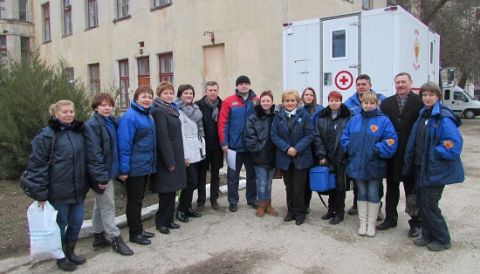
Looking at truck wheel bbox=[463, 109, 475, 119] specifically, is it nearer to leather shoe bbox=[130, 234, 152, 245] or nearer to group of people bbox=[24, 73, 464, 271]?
group of people bbox=[24, 73, 464, 271]

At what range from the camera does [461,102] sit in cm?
2734

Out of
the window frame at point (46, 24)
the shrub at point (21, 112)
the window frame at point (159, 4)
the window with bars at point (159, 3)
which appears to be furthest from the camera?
the window frame at point (46, 24)

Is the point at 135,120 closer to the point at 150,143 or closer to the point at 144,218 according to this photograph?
the point at 150,143

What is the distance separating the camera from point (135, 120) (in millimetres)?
4570

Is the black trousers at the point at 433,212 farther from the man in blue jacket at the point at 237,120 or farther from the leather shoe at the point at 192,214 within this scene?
the leather shoe at the point at 192,214

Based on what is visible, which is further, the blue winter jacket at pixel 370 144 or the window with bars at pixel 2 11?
the window with bars at pixel 2 11

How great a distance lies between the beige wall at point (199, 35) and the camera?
12648 mm

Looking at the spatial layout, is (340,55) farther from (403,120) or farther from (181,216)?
(181,216)

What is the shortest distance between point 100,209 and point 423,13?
71.8 ft

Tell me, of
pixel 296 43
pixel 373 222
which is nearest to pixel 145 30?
pixel 296 43

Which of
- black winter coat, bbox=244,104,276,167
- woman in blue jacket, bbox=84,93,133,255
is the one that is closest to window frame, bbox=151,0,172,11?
black winter coat, bbox=244,104,276,167

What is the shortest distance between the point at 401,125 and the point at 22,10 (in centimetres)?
2759

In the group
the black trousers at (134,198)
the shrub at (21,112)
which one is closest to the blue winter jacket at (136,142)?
the black trousers at (134,198)

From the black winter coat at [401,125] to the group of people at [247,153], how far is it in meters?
0.01
